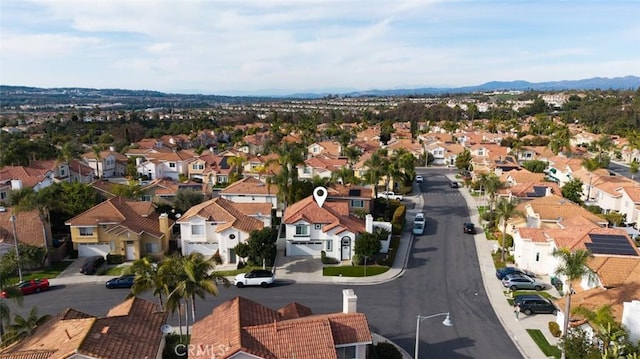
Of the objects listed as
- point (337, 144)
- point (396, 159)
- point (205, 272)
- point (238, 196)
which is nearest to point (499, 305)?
point (205, 272)

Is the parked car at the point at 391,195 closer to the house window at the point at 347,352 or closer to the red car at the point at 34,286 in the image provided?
the red car at the point at 34,286

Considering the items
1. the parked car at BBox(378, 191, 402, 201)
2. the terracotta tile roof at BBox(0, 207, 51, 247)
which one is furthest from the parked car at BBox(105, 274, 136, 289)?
the parked car at BBox(378, 191, 402, 201)

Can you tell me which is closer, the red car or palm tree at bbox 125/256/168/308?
palm tree at bbox 125/256/168/308

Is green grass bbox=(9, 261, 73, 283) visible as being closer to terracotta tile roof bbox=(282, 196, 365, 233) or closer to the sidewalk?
the sidewalk

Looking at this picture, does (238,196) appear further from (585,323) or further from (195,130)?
(195,130)

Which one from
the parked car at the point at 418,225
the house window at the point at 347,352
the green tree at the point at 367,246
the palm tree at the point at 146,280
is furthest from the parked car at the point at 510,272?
the palm tree at the point at 146,280
